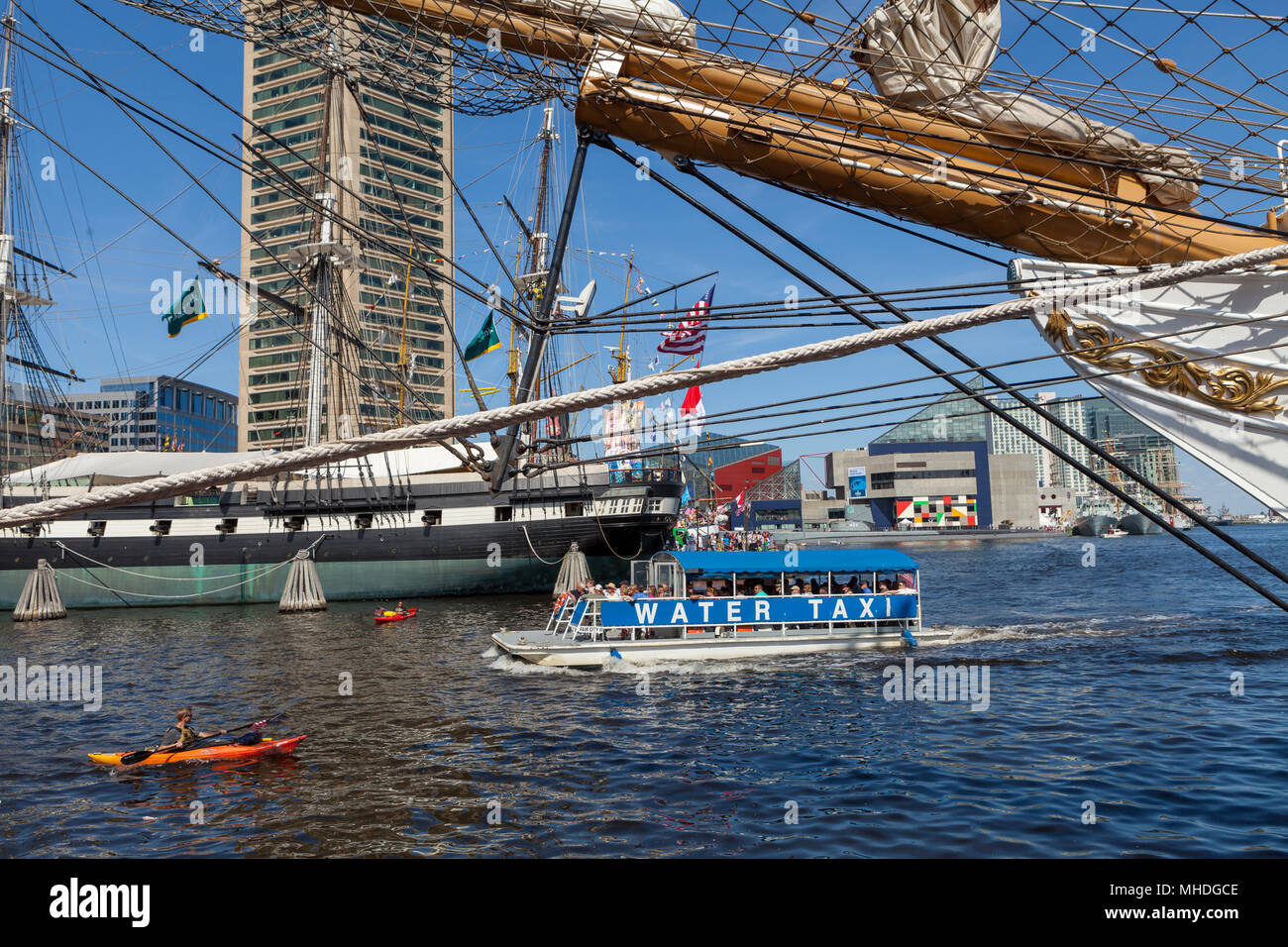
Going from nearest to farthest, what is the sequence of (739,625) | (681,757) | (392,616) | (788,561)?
(681,757) → (739,625) → (788,561) → (392,616)

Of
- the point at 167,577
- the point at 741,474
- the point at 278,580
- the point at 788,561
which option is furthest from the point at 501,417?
the point at 741,474

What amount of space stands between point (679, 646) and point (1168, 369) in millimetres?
20061

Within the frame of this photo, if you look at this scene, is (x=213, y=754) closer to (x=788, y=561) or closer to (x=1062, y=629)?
(x=788, y=561)

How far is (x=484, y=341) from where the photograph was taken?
39406mm

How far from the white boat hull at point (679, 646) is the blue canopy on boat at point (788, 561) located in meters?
2.06

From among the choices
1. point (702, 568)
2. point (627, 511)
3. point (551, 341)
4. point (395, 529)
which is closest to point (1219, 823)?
point (702, 568)

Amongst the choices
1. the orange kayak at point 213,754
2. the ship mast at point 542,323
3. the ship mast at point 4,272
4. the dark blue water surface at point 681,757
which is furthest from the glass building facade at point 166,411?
the ship mast at point 542,323

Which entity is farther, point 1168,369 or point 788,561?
point 788,561

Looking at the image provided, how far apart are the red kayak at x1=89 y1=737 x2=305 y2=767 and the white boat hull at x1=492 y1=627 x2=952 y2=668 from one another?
977 centimetres

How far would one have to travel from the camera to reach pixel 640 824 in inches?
506

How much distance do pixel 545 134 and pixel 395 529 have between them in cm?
2405

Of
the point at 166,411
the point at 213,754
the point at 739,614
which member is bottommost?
the point at 213,754

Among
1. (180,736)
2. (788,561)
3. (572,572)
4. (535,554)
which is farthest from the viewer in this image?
(535,554)

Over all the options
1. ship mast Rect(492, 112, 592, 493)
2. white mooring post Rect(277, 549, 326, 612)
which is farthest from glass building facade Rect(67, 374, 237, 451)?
ship mast Rect(492, 112, 592, 493)
